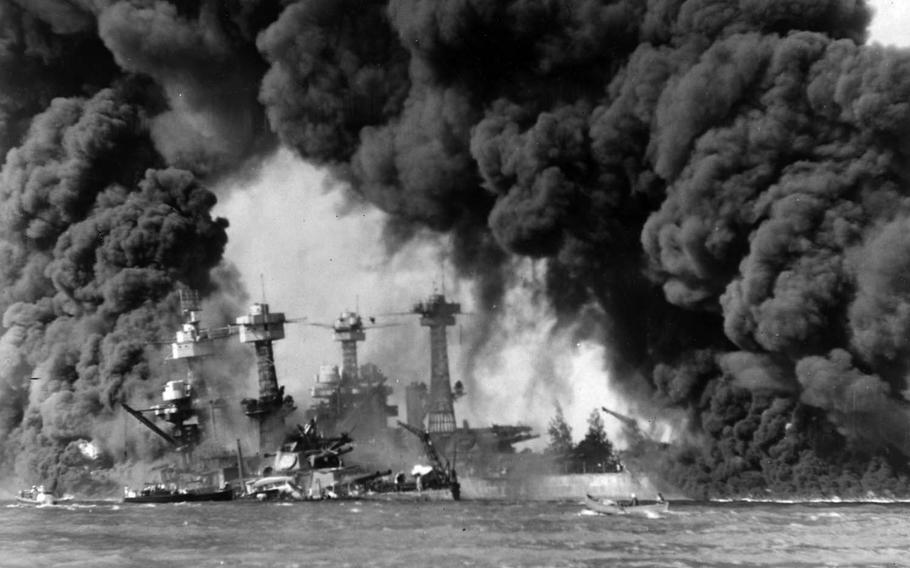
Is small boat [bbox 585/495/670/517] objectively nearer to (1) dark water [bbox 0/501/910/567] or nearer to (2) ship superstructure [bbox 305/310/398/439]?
(1) dark water [bbox 0/501/910/567]

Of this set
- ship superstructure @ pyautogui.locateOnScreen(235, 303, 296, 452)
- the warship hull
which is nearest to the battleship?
ship superstructure @ pyautogui.locateOnScreen(235, 303, 296, 452)

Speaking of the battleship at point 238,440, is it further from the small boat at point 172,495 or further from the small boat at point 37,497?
the small boat at point 37,497

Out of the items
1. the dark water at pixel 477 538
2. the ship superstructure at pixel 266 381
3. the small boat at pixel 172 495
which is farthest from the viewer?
the ship superstructure at pixel 266 381

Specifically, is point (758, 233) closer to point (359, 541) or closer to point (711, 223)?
point (711, 223)

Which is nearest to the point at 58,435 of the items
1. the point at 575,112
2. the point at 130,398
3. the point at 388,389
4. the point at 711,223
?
the point at 130,398

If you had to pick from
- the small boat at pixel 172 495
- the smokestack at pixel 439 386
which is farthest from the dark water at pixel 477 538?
the smokestack at pixel 439 386

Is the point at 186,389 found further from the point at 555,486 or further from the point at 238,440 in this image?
the point at 555,486
